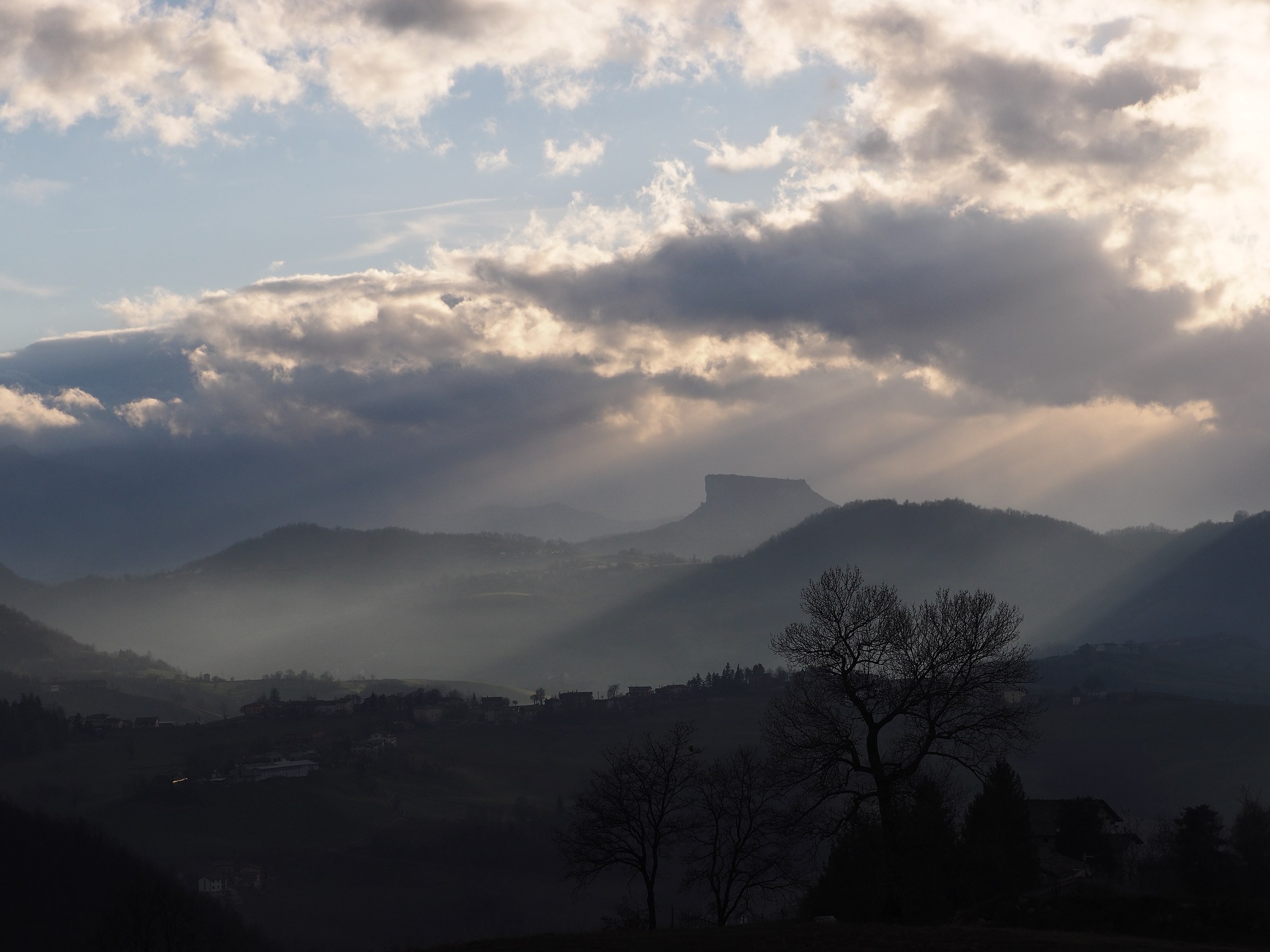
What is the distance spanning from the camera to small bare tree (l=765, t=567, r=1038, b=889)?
4106 cm

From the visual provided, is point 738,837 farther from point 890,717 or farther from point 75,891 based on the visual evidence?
point 75,891

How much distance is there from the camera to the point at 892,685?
141 ft

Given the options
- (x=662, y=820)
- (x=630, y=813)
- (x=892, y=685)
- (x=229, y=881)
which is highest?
(x=892, y=685)

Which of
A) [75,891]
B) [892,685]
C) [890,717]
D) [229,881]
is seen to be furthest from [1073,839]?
[229,881]

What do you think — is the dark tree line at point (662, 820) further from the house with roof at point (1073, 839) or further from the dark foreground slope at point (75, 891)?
the dark foreground slope at point (75, 891)

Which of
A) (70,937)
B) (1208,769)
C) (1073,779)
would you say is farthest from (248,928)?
(1208,769)

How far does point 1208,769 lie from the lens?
188 meters

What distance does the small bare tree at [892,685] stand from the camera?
41.1 metres

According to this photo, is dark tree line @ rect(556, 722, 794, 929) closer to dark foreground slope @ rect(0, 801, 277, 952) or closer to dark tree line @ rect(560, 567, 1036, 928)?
dark tree line @ rect(560, 567, 1036, 928)

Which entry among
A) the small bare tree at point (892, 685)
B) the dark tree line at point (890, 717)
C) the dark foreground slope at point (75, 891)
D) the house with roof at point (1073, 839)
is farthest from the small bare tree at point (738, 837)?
the dark foreground slope at point (75, 891)

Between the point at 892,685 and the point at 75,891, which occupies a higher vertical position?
the point at 892,685

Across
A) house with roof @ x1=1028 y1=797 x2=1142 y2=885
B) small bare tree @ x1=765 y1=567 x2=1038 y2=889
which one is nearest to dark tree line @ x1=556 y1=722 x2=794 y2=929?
small bare tree @ x1=765 y1=567 x2=1038 y2=889

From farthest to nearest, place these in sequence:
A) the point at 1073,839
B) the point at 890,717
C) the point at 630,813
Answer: the point at 1073,839 < the point at 630,813 < the point at 890,717

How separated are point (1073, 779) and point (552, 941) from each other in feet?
595
